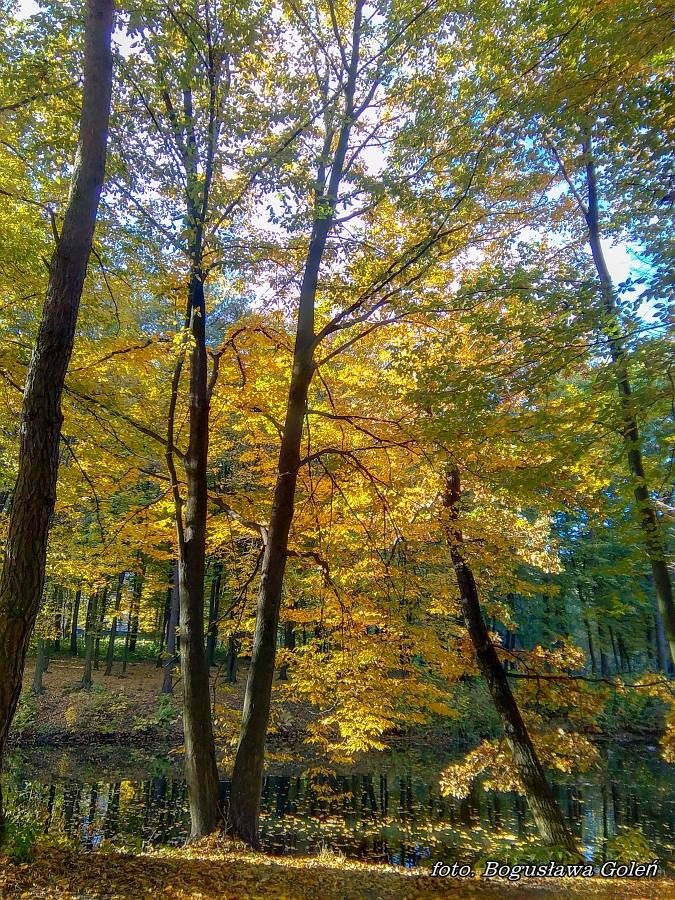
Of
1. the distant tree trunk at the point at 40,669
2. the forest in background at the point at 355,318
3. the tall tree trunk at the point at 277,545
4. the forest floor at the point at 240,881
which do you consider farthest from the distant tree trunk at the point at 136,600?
the forest floor at the point at 240,881

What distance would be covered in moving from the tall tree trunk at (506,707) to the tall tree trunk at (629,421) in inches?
91.1

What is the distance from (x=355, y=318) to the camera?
19.8 feet

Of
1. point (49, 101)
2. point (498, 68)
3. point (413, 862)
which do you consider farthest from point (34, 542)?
point (413, 862)

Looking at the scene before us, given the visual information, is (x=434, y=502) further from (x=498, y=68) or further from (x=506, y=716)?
(x=498, y=68)

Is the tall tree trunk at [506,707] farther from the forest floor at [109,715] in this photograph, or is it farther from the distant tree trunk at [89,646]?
the distant tree trunk at [89,646]

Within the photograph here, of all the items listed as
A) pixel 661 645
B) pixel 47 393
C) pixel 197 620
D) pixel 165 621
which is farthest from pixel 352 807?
pixel 661 645

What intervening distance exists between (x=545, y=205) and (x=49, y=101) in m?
6.16

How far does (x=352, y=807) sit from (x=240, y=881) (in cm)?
852

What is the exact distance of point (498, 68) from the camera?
4.98 meters

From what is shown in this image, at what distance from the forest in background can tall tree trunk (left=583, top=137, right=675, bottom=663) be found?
5 centimetres

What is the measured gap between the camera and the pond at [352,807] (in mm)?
8375

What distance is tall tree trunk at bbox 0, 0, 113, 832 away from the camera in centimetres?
334

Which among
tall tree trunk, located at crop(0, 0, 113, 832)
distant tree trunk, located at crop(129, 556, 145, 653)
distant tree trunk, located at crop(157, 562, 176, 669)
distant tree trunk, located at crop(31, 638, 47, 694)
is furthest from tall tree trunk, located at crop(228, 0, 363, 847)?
distant tree trunk, located at crop(157, 562, 176, 669)

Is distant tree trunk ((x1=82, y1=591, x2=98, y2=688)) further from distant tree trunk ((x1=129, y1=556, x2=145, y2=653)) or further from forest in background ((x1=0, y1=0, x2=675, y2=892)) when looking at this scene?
forest in background ((x1=0, y1=0, x2=675, y2=892))
